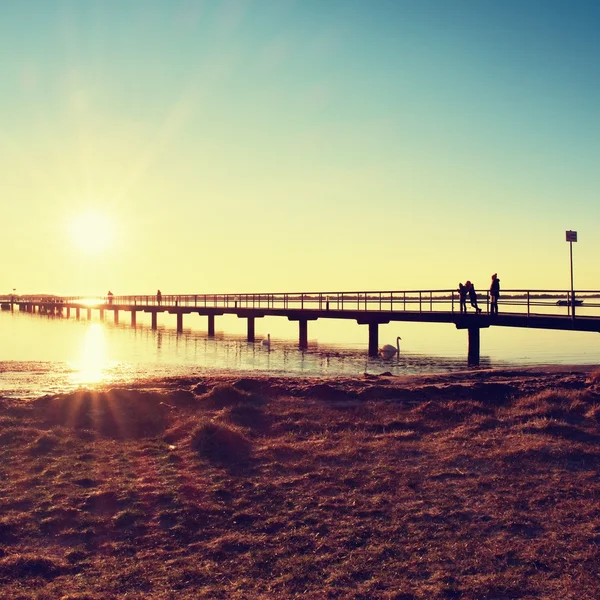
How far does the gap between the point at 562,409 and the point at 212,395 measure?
26.8 feet

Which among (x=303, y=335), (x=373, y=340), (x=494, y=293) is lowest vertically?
(x=373, y=340)

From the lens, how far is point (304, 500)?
8.17 m

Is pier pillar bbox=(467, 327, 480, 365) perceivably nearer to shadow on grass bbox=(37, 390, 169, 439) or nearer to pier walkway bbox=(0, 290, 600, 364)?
pier walkway bbox=(0, 290, 600, 364)

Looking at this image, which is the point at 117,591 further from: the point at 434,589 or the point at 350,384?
the point at 350,384

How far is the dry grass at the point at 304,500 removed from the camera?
6051 mm

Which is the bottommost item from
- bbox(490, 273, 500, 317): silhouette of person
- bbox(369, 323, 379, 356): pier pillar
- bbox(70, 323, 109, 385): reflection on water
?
bbox(70, 323, 109, 385): reflection on water

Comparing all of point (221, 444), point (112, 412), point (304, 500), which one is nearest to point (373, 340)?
point (112, 412)

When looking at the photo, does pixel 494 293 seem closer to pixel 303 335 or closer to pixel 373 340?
pixel 373 340

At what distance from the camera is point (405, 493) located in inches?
327

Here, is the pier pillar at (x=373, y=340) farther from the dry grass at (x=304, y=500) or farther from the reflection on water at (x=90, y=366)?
the dry grass at (x=304, y=500)

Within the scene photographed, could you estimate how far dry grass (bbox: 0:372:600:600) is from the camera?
19.9 feet

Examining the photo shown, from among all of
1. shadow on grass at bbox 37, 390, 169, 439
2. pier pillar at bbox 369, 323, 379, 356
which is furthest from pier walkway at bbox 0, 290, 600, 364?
shadow on grass at bbox 37, 390, 169, 439

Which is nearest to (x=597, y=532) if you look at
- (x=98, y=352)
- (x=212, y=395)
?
(x=212, y=395)

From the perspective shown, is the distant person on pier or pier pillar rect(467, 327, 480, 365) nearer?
pier pillar rect(467, 327, 480, 365)
